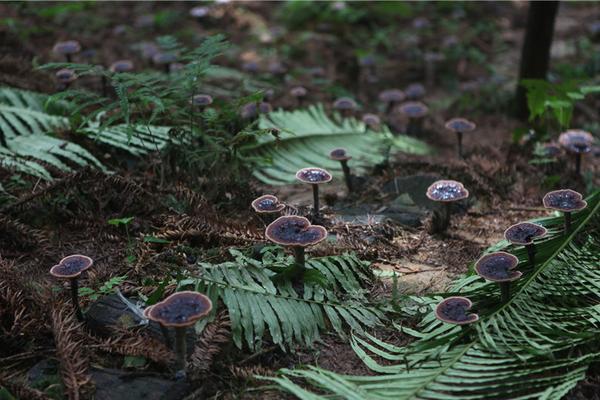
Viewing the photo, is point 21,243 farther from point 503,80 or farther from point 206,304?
point 503,80

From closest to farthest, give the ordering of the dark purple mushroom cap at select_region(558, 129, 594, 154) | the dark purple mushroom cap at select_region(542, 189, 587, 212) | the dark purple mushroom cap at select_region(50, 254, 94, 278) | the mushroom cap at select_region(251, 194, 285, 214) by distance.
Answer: the dark purple mushroom cap at select_region(50, 254, 94, 278)
the dark purple mushroom cap at select_region(542, 189, 587, 212)
the mushroom cap at select_region(251, 194, 285, 214)
the dark purple mushroom cap at select_region(558, 129, 594, 154)

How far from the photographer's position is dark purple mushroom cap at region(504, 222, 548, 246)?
378cm

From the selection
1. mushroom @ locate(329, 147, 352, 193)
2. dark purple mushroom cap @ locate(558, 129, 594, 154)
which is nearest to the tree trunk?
dark purple mushroom cap @ locate(558, 129, 594, 154)

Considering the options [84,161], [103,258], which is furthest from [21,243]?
[84,161]

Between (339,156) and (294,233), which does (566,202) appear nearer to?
(294,233)

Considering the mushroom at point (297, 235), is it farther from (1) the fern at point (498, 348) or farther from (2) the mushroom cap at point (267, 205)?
(1) the fern at point (498, 348)

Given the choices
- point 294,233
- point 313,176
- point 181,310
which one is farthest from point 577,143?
point 181,310

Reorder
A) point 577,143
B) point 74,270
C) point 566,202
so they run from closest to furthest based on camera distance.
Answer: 1. point 74,270
2. point 566,202
3. point 577,143

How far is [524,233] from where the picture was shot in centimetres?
383

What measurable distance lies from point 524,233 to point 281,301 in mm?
1560

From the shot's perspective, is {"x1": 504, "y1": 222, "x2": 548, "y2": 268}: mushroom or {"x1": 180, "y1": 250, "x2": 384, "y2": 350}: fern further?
{"x1": 504, "y1": 222, "x2": 548, "y2": 268}: mushroom

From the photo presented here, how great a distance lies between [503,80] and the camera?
10.2 meters

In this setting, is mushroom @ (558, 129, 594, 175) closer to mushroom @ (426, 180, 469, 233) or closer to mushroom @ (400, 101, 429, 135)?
mushroom @ (400, 101, 429, 135)

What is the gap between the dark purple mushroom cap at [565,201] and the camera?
157 inches
